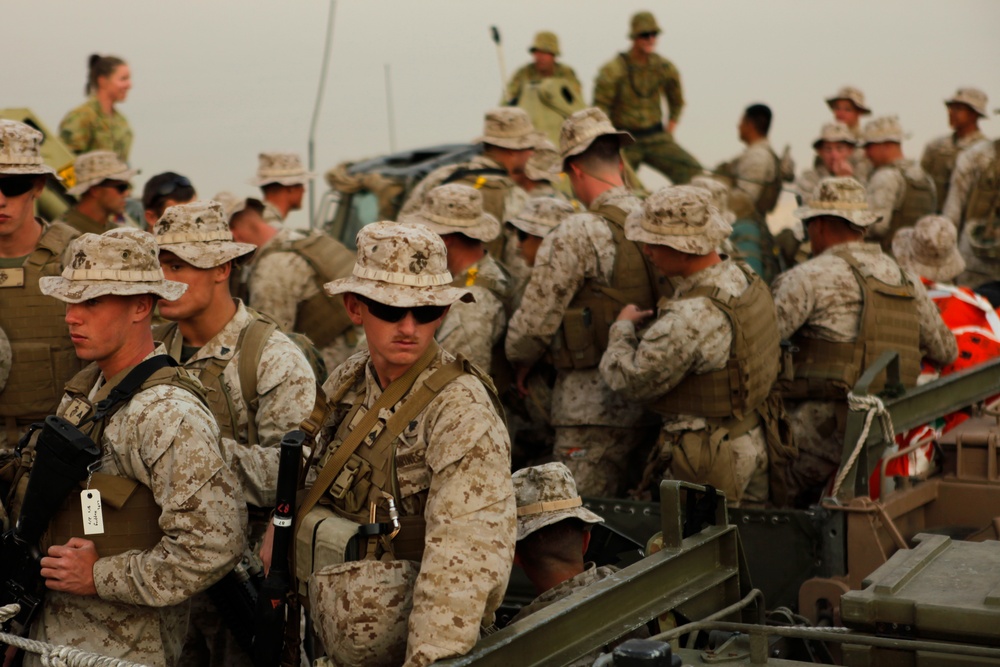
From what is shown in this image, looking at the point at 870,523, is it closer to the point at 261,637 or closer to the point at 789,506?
the point at 789,506

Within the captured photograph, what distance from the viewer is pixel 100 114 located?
429 inches

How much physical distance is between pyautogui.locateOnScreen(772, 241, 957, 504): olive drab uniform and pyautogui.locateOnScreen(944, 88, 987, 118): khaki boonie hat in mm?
5740

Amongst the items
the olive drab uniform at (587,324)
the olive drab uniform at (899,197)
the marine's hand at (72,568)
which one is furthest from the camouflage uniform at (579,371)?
Answer: the olive drab uniform at (899,197)

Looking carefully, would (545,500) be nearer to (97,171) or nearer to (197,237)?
(197,237)

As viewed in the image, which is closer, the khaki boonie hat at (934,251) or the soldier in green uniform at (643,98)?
the khaki boonie hat at (934,251)

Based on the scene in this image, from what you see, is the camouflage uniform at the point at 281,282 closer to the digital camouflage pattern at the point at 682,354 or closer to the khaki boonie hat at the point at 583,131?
the khaki boonie hat at the point at 583,131

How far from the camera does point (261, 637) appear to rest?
3.76 meters

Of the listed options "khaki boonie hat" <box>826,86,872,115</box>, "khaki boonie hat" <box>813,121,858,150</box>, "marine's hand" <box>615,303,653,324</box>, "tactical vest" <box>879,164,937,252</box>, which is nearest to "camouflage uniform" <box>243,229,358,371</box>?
"marine's hand" <box>615,303,653,324</box>

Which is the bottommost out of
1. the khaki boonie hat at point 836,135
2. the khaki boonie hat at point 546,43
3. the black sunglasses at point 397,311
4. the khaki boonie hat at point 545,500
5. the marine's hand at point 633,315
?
the khaki boonie hat at point 545,500

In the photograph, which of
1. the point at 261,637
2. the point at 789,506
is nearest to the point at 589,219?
the point at 789,506

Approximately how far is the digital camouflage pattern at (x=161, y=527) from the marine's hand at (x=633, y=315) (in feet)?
8.59

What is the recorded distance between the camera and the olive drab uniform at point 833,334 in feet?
21.8

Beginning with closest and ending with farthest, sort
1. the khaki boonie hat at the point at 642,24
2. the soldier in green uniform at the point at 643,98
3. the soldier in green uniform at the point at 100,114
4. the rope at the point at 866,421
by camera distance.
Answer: the rope at the point at 866,421 < the soldier in green uniform at the point at 100,114 < the khaki boonie hat at the point at 642,24 < the soldier in green uniform at the point at 643,98

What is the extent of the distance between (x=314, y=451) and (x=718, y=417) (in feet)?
8.48
